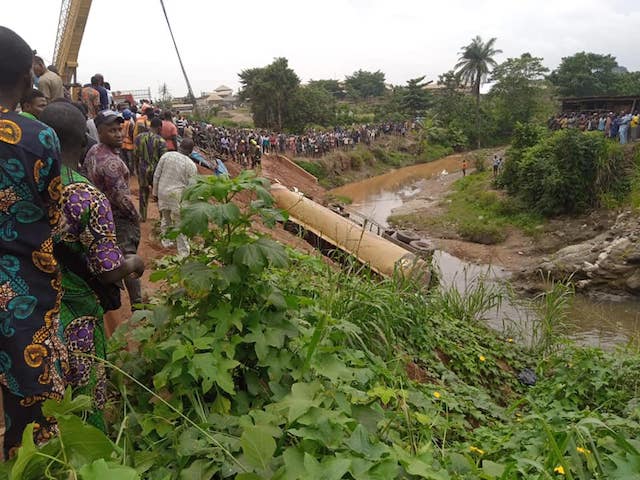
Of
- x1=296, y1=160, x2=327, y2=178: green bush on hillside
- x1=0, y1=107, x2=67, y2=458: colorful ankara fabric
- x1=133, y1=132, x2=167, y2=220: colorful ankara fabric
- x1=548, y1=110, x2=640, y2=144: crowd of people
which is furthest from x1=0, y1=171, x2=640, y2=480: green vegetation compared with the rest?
x1=296, y1=160, x2=327, y2=178: green bush on hillside

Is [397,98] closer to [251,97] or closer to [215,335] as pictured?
[251,97]

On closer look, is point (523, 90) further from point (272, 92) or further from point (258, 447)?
point (258, 447)

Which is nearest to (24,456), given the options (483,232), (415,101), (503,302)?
(503,302)

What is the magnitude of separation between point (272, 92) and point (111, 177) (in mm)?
32414

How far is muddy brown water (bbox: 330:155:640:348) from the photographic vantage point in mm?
7762

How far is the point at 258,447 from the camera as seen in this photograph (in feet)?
4.77

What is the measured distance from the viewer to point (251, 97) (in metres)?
35.2

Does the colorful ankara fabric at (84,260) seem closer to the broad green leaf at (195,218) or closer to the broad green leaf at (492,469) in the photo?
the broad green leaf at (195,218)

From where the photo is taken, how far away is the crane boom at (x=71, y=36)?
1319cm

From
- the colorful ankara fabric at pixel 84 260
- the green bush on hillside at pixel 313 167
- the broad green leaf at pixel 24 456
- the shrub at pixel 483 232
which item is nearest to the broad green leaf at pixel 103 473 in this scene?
the broad green leaf at pixel 24 456

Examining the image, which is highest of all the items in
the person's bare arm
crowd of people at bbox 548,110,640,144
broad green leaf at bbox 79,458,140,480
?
crowd of people at bbox 548,110,640,144

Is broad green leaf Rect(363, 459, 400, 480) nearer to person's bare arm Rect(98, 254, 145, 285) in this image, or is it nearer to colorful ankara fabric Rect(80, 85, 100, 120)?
person's bare arm Rect(98, 254, 145, 285)

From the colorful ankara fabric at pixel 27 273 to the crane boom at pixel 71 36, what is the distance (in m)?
13.8

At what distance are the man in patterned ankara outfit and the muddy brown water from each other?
5510 millimetres
